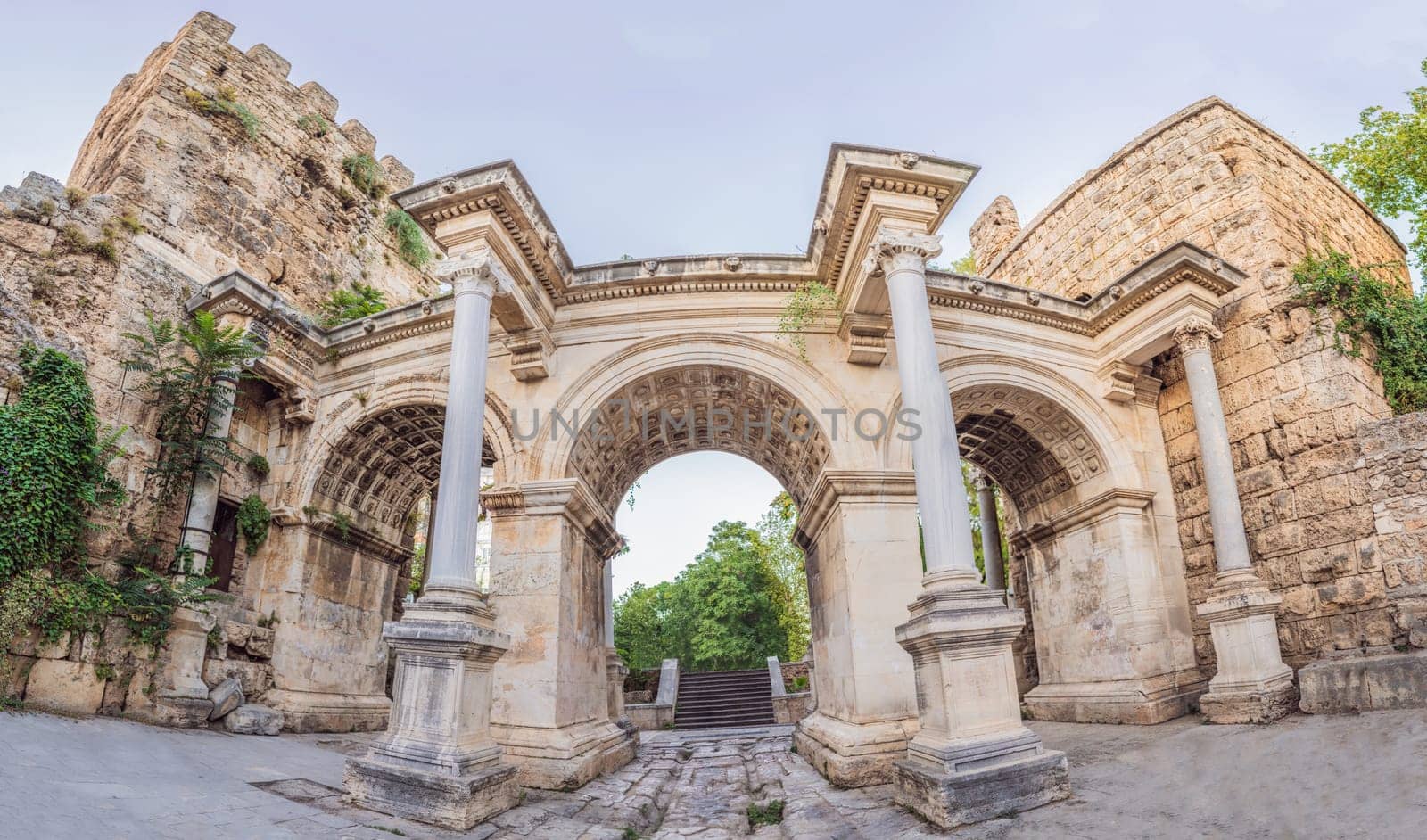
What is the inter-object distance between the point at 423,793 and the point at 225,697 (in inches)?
176

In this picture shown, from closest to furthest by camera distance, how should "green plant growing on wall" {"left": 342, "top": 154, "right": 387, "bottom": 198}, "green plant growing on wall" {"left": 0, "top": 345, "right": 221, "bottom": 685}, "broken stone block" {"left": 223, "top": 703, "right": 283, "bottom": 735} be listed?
1. "green plant growing on wall" {"left": 0, "top": 345, "right": 221, "bottom": 685}
2. "broken stone block" {"left": 223, "top": 703, "right": 283, "bottom": 735}
3. "green plant growing on wall" {"left": 342, "top": 154, "right": 387, "bottom": 198}

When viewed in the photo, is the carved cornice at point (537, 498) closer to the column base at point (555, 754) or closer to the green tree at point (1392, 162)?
the column base at point (555, 754)

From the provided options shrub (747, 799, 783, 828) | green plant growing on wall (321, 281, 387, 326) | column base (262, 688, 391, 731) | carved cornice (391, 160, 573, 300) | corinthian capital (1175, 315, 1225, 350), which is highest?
green plant growing on wall (321, 281, 387, 326)

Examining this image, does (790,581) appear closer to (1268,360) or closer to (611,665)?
Answer: (611,665)

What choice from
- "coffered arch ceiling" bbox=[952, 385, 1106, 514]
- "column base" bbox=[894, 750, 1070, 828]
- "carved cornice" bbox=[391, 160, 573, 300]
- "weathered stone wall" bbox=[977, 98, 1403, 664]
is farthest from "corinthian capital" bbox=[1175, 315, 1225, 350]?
"carved cornice" bbox=[391, 160, 573, 300]

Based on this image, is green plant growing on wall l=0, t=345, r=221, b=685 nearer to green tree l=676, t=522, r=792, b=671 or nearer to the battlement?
the battlement

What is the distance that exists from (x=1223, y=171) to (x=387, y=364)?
39.7 ft

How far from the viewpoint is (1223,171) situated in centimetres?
1073

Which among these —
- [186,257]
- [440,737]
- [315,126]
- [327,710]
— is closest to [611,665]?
[327,710]

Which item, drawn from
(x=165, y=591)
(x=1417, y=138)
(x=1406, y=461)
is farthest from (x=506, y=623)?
(x=1417, y=138)

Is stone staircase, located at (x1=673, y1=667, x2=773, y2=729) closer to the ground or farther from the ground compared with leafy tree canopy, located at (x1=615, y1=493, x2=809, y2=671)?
closer to the ground

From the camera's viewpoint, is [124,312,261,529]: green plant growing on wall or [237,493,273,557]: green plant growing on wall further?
[237,493,273,557]: green plant growing on wall

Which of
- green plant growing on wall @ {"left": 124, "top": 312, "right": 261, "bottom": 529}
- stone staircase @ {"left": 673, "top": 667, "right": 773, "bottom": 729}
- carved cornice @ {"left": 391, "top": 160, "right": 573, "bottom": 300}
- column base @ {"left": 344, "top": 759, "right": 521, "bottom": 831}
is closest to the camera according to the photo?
column base @ {"left": 344, "top": 759, "right": 521, "bottom": 831}

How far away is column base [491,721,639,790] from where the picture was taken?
24.2 ft
